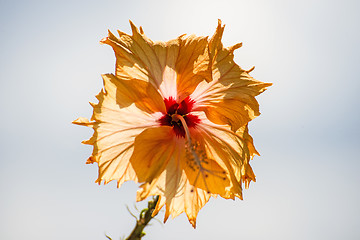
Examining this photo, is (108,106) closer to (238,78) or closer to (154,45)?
(154,45)

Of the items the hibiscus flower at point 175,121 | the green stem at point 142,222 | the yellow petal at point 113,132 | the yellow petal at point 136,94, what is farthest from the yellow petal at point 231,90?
the green stem at point 142,222

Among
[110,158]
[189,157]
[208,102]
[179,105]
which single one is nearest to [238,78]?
[208,102]

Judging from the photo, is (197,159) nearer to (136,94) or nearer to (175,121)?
(175,121)

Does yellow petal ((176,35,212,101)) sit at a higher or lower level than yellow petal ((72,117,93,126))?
higher

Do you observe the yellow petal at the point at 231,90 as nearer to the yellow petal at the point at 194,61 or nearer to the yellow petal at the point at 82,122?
the yellow petal at the point at 194,61

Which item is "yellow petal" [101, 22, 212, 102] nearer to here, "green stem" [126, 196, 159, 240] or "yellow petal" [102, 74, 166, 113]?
"yellow petal" [102, 74, 166, 113]

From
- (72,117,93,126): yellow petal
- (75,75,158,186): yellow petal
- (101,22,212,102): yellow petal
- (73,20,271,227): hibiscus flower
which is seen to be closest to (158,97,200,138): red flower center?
(73,20,271,227): hibiscus flower
